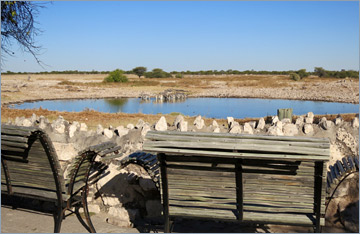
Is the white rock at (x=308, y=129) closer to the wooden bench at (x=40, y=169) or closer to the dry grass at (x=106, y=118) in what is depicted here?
the wooden bench at (x=40, y=169)

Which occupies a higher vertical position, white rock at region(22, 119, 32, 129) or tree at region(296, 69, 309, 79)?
tree at region(296, 69, 309, 79)

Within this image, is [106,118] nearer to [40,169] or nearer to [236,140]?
[40,169]

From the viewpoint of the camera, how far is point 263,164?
339 cm

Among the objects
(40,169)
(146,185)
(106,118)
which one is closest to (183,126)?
(146,185)

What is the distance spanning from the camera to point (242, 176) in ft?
11.6

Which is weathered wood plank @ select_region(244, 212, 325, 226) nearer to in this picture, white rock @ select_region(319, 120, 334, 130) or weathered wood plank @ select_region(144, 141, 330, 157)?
weathered wood plank @ select_region(144, 141, 330, 157)

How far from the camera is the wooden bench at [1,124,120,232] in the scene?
13.0ft

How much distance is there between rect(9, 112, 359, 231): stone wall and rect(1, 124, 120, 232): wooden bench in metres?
0.46

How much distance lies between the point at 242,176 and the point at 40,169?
2.24m

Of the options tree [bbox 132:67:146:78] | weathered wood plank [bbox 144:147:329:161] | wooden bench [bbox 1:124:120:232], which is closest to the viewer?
weathered wood plank [bbox 144:147:329:161]

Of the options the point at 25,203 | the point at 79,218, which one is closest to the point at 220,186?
the point at 79,218

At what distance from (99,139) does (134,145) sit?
23.4 inches

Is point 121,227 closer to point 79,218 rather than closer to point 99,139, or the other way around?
point 79,218

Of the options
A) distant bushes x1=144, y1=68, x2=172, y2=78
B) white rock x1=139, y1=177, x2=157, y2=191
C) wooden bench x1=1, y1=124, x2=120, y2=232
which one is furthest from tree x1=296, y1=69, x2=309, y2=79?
wooden bench x1=1, y1=124, x2=120, y2=232
